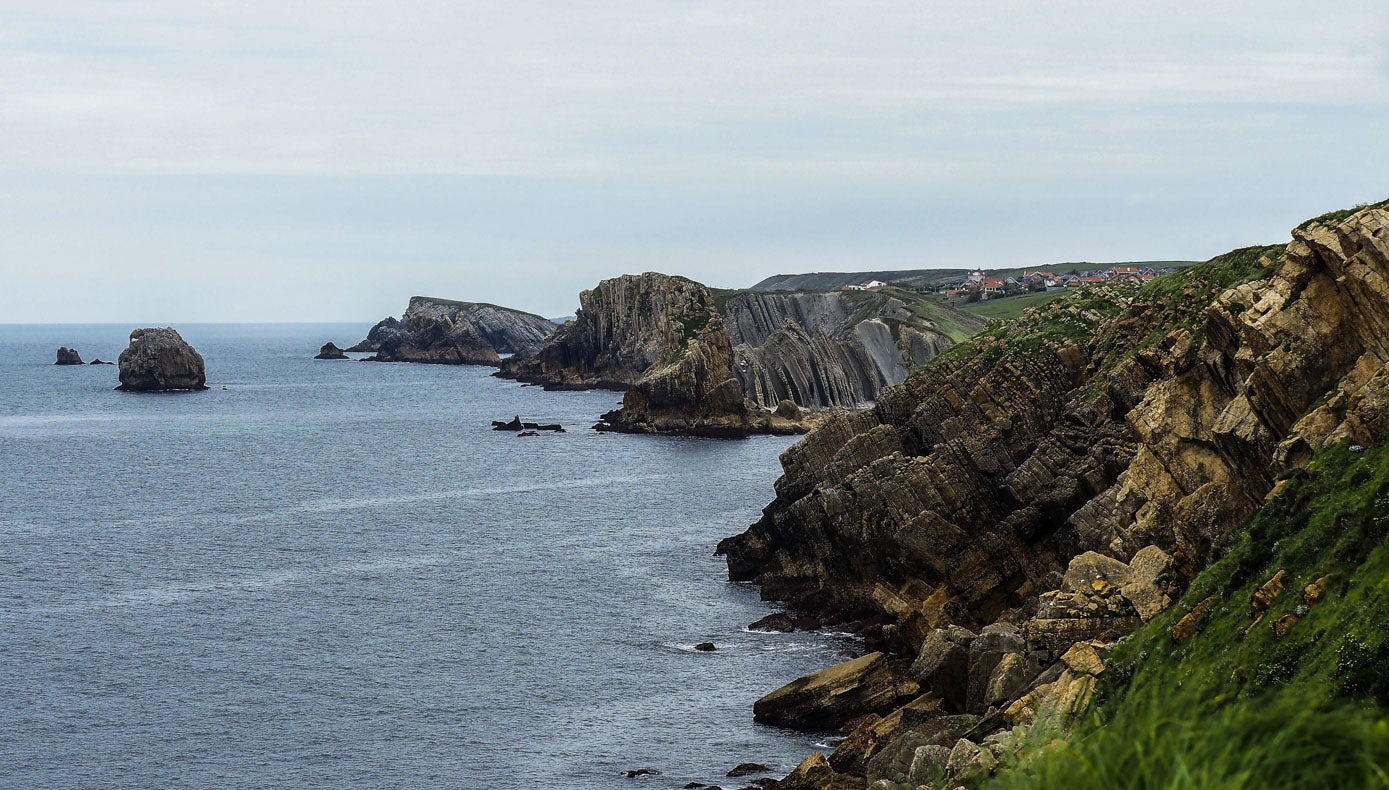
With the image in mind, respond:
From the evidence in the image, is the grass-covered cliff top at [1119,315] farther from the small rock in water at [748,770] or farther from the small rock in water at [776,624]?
the small rock in water at [748,770]

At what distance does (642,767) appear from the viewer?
5538cm

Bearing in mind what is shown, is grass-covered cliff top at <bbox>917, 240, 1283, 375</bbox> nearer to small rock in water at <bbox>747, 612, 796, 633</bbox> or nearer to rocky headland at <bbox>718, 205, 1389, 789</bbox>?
rocky headland at <bbox>718, 205, 1389, 789</bbox>

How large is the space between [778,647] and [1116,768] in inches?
2425

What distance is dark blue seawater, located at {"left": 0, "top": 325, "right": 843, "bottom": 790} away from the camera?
57.5 meters

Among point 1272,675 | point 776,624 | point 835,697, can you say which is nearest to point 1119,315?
point 776,624

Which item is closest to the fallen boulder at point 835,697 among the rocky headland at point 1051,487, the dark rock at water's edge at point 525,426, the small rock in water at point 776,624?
the rocky headland at point 1051,487

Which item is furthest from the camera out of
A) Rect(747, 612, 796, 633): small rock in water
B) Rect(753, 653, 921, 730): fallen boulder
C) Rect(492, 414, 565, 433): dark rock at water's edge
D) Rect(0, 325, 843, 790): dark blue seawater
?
Rect(492, 414, 565, 433): dark rock at water's edge

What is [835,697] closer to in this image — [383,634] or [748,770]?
[748,770]

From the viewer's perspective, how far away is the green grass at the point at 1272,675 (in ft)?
41.3

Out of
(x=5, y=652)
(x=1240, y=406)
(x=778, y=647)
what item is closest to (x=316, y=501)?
(x=5, y=652)

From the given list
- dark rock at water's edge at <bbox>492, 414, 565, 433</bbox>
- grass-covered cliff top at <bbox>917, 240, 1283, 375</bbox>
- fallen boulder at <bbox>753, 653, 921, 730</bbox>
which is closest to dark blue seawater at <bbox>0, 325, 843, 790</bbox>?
fallen boulder at <bbox>753, 653, 921, 730</bbox>

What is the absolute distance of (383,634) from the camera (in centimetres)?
7775

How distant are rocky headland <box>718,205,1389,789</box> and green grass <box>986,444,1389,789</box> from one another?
2.21 feet

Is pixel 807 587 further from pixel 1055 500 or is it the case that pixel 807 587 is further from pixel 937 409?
pixel 1055 500
